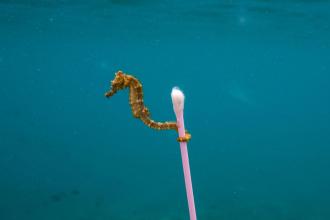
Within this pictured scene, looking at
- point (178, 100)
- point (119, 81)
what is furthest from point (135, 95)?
point (178, 100)

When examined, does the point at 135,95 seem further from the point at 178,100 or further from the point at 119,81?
the point at 178,100

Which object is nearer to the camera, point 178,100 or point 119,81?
point 178,100

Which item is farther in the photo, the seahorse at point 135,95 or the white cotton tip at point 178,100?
the seahorse at point 135,95

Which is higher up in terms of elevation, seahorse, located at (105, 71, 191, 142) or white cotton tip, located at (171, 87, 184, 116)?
seahorse, located at (105, 71, 191, 142)

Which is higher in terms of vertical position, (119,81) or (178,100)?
(119,81)

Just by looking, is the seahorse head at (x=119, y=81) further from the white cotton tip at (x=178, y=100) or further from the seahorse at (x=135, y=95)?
the white cotton tip at (x=178, y=100)

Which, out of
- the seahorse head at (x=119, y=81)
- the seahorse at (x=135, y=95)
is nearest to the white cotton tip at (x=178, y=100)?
the seahorse at (x=135, y=95)

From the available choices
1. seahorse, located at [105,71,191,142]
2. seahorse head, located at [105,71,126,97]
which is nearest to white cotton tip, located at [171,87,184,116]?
seahorse, located at [105,71,191,142]

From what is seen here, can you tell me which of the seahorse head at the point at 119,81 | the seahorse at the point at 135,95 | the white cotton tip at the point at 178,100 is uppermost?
the seahorse head at the point at 119,81

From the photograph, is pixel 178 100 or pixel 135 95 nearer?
pixel 178 100

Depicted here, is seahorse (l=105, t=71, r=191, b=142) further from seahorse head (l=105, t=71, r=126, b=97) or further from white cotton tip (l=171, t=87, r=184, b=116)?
white cotton tip (l=171, t=87, r=184, b=116)

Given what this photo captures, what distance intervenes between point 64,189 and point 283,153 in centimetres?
1828

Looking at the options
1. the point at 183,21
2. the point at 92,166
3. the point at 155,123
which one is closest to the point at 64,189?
the point at 92,166

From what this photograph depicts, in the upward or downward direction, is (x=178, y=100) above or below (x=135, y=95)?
below
